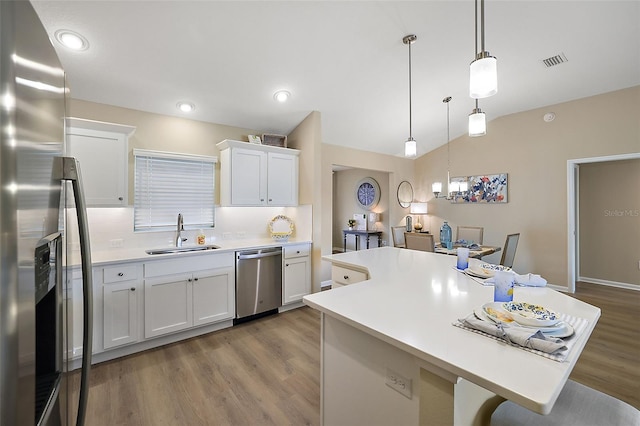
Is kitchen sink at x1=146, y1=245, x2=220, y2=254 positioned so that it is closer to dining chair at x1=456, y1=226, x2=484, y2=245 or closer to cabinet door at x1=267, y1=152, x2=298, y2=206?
cabinet door at x1=267, y1=152, x2=298, y2=206

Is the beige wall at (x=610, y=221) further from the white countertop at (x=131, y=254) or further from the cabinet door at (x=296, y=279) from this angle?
the white countertop at (x=131, y=254)

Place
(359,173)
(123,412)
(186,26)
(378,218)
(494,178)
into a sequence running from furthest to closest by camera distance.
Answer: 1. (359,173)
2. (378,218)
3. (494,178)
4. (186,26)
5. (123,412)

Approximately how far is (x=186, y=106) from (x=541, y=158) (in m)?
5.47

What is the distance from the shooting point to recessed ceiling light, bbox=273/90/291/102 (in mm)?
3203

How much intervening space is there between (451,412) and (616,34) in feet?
13.5

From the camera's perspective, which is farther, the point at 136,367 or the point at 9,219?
the point at 136,367

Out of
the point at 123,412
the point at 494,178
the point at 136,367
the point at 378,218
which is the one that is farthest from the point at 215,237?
the point at 494,178

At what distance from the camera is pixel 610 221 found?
4742mm

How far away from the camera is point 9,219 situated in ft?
1.45

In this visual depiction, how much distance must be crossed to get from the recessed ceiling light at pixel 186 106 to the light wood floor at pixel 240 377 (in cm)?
259

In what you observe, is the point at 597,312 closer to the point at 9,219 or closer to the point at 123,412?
the point at 9,219

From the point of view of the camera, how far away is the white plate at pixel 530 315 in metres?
1.05

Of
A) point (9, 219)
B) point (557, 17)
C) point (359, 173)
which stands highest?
point (557, 17)

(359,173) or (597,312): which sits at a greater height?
(359,173)
